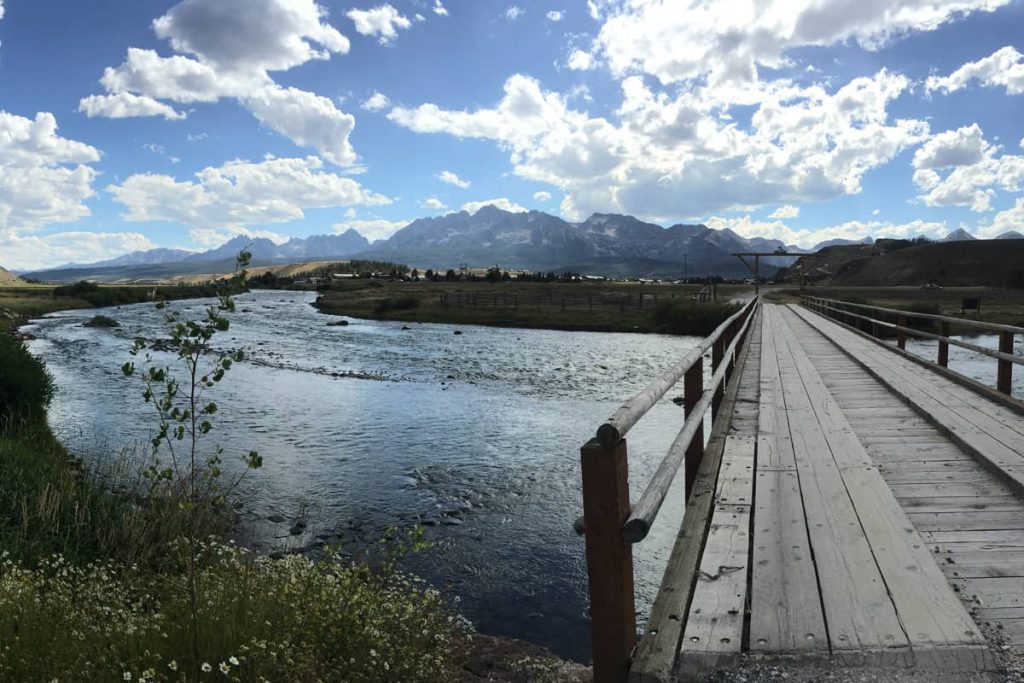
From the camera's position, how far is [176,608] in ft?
17.3

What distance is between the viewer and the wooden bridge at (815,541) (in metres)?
2.86

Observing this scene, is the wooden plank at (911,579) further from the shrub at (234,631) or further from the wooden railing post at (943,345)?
the wooden railing post at (943,345)

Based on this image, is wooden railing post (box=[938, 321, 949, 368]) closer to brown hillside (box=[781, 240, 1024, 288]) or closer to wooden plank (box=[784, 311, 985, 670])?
wooden plank (box=[784, 311, 985, 670])

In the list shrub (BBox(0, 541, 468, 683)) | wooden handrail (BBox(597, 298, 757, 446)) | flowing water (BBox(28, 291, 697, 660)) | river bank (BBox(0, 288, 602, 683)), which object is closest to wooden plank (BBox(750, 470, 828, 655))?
wooden handrail (BBox(597, 298, 757, 446))

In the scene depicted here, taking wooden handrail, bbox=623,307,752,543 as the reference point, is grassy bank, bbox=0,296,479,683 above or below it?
below

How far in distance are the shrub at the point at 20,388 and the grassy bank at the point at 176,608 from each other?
5754 millimetres

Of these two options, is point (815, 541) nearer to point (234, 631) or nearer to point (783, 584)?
point (783, 584)

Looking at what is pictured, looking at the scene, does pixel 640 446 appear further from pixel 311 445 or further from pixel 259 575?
pixel 259 575

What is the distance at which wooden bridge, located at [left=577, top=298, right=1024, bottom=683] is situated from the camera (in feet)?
9.39

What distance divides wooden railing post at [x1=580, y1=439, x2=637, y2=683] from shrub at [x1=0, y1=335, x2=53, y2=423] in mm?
15217

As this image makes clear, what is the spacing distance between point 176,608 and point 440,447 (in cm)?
1014

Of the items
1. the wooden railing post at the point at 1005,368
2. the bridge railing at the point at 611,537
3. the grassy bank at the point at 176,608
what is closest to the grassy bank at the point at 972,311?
the wooden railing post at the point at 1005,368

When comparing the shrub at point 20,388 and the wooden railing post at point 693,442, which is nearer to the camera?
the wooden railing post at point 693,442

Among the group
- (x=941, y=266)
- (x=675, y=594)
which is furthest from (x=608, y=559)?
(x=941, y=266)
